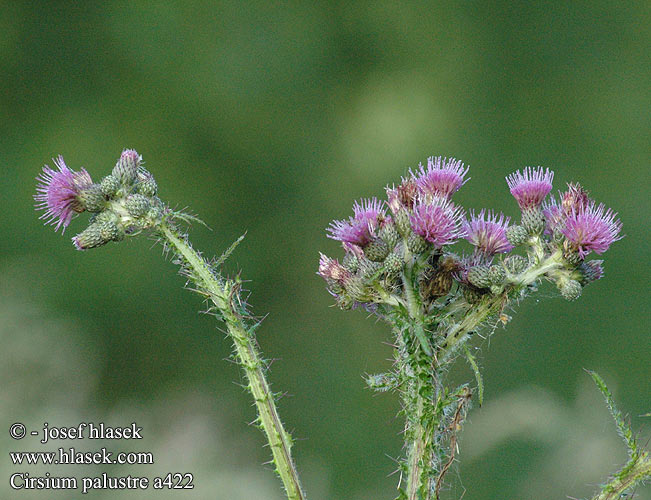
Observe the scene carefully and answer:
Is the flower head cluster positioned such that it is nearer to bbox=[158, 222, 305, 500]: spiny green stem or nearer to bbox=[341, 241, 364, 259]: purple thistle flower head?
bbox=[341, 241, 364, 259]: purple thistle flower head

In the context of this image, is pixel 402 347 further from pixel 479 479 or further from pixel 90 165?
pixel 90 165

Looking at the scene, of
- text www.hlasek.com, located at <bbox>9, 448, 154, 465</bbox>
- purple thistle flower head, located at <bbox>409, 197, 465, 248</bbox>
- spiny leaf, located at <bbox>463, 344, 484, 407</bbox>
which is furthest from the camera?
text www.hlasek.com, located at <bbox>9, 448, 154, 465</bbox>

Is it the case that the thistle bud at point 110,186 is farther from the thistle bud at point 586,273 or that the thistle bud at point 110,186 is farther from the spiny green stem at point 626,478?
the spiny green stem at point 626,478

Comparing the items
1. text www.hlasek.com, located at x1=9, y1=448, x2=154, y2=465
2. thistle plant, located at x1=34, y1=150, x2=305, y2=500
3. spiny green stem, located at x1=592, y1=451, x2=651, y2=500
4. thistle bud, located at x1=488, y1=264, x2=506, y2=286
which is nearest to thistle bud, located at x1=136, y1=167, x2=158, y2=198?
thistle plant, located at x1=34, y1=150, x2=305, y2=500

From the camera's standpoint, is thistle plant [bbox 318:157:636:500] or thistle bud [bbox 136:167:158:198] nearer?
thistle plant [bbox 318:157:636:500]

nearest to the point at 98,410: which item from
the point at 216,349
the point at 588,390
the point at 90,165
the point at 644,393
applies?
the point at 216,349

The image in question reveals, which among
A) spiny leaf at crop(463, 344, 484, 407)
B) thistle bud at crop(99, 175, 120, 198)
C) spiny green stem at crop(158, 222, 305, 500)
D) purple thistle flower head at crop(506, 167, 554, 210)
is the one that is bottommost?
spiny leaf at crop(463, 344, 484, 407)

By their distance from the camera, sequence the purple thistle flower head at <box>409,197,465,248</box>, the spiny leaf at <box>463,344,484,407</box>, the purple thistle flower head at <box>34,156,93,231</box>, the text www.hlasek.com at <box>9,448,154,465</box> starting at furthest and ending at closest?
1. the text www.hlasek.com at <box>9,448,154,465</box>
2. the purple thistle flower head at <box>34,156,93,231</box>
3. the purple thistle flower head at <box>409,197,465,248</box>
4. the spiny leaf at <box>463,344,484,407</box>

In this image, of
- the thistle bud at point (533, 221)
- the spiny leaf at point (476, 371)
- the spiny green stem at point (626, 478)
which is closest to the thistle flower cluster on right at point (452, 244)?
the thistle bud at point (533, 221)
